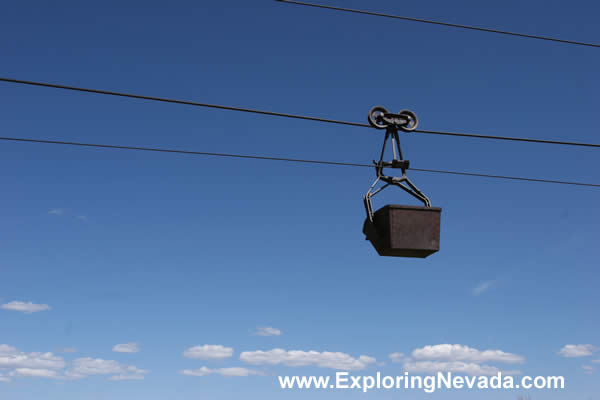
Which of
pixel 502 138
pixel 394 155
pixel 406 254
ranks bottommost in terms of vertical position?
pixel 406 254

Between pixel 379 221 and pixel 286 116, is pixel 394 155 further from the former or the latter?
pixel 286 116

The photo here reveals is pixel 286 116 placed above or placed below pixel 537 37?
below

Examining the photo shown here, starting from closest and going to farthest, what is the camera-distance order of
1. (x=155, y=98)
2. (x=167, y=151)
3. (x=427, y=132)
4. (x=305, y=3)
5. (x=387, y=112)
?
(x=387, y=112), (x=155, y=98), (x=427, y=132), (x=305, y=3), (x=167, y=151)

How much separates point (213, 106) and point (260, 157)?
4.79 ft

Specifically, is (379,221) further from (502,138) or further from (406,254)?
(502,138)

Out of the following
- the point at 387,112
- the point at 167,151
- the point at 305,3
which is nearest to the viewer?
the point at 387,112

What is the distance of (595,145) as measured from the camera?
674cm

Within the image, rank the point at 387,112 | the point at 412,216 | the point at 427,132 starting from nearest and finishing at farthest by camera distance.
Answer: the point at 412,216 → the point at 387,112 → the point at 427,132

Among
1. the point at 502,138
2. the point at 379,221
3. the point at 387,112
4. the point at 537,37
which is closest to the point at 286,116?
the point at 387,112

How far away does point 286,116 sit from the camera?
19.6 ft

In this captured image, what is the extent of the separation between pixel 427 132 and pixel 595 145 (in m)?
2.12

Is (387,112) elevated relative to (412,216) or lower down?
elevated

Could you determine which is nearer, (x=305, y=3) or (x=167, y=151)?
(x=305, y=3)

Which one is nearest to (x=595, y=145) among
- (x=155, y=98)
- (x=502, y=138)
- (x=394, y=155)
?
(x=502, y=138)
